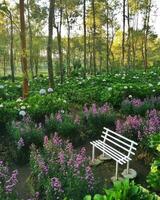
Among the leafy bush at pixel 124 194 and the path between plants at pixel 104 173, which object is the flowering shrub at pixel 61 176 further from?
the leafy bush at pixel 124 194

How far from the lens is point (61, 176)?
639 centimetres

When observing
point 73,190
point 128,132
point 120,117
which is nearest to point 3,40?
point 120,117

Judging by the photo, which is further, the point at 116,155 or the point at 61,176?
the point at 116,155

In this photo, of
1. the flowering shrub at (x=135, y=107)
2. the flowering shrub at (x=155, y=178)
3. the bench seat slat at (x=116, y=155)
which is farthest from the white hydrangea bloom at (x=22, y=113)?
the flowering shrub at (x=155, y=178)

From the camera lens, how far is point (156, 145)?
7211 mm

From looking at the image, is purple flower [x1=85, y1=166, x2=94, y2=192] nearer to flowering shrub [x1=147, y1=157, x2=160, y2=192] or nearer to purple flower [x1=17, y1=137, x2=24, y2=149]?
flowering shrub [x1=147, y1=157, x2=160, y2=192]

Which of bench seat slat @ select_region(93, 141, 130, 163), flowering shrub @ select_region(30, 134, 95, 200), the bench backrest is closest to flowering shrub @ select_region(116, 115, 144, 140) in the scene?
the bench backrest

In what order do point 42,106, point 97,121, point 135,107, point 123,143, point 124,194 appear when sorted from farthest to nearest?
point 135,107
point 42,106
point 97,121
point 123,143
point 124,194

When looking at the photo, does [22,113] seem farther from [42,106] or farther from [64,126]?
[64,126]

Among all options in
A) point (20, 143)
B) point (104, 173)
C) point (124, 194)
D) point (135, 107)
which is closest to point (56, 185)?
point (124, 194)

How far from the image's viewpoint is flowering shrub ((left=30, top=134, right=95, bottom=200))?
589 centimetres

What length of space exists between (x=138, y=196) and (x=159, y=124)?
421cm

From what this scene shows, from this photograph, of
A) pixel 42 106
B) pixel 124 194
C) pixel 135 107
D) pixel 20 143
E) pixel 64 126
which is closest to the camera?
pixel 124 194

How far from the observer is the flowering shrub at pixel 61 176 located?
589cm
